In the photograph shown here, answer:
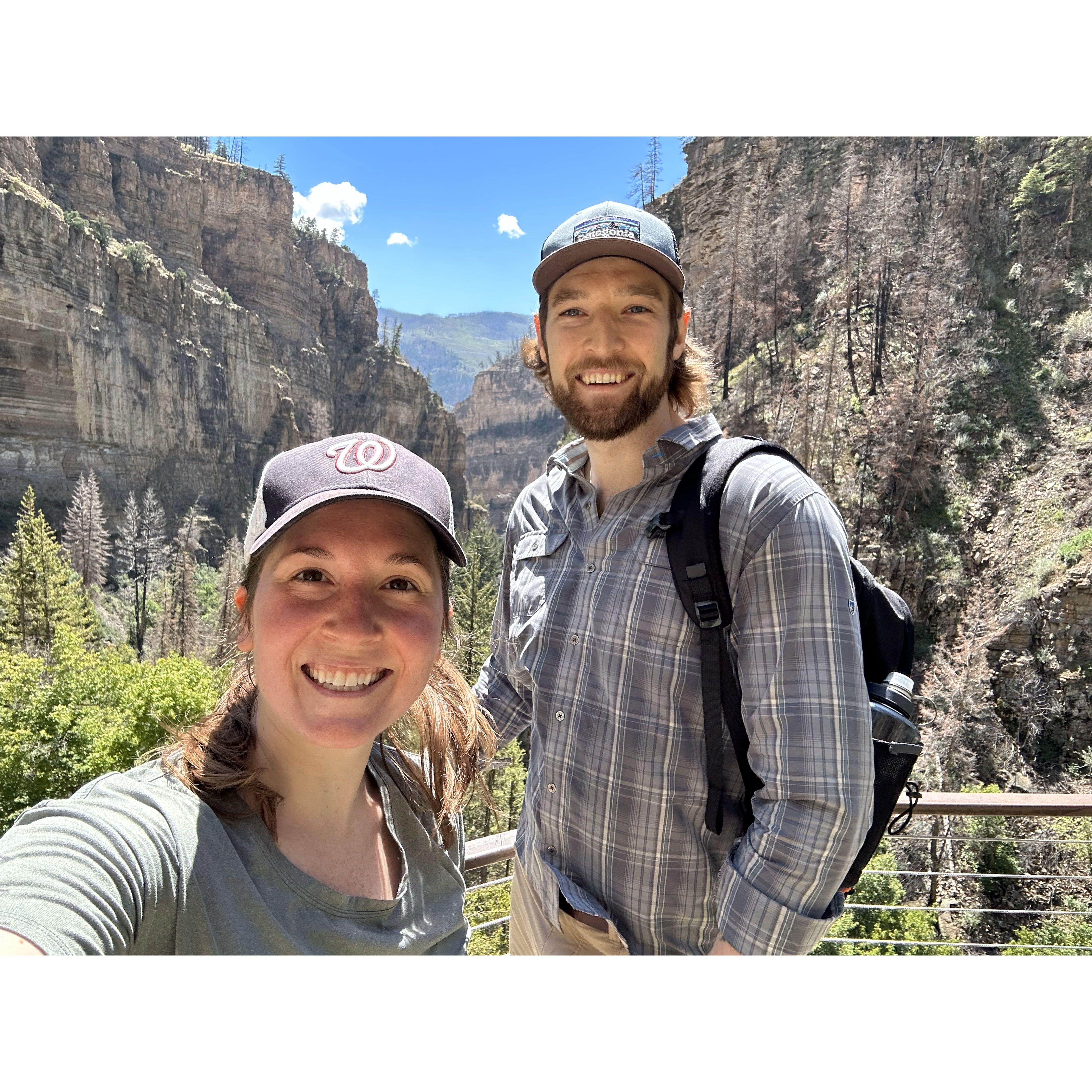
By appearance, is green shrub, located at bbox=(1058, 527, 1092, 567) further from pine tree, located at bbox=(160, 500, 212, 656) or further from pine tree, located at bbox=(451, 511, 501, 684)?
pine tree, located at bbox=(160, 500, 212, 656)

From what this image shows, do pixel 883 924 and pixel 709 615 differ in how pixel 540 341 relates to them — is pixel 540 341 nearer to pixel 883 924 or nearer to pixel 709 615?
pixel 709 615

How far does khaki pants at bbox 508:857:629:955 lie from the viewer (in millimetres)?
1453

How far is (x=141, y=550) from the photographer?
42.0m

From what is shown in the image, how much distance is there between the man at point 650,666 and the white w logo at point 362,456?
637mm

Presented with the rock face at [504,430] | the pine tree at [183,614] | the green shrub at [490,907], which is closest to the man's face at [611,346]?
the green shrub at [490,907]

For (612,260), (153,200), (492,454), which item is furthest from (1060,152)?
(492,454)

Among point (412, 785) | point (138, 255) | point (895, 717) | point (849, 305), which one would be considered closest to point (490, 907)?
point (412, 785)

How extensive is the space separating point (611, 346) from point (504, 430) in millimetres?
102627

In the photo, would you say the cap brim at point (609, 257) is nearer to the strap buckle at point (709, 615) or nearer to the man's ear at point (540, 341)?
the man's ear at point (540, 341)

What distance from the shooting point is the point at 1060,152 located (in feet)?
75.5

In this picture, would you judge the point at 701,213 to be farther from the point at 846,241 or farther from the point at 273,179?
the point at 273,179

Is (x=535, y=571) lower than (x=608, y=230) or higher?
lower

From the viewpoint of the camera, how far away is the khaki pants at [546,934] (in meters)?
1.45

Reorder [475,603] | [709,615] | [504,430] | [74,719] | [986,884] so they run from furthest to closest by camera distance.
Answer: [504,430]
[475,603]
[74,719]
[986,884]
[709,615]
